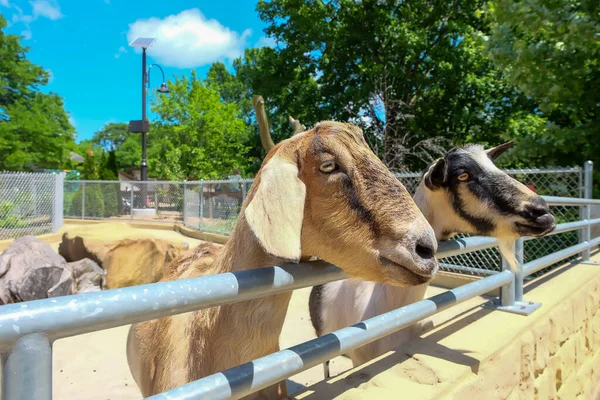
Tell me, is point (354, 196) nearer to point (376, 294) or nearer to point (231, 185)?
point (376, 294)

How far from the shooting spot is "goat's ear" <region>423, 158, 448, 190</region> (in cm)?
293

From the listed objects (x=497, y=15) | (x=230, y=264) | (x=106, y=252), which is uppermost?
(x=497, y=15)

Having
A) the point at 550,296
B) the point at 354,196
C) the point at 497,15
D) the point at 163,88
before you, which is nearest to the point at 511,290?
the point at 550,296

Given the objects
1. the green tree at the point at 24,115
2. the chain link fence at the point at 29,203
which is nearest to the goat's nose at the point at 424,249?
the chain link fence at the point at 29,203

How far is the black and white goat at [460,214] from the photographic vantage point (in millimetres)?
2619

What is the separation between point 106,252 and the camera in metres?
8.02

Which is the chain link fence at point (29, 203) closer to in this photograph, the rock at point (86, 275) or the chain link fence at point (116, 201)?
the chain link fence at point (116, 201)

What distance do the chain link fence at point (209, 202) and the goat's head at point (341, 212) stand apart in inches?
205

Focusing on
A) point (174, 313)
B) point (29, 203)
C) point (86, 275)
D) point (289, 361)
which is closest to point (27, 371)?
point (174, 313)

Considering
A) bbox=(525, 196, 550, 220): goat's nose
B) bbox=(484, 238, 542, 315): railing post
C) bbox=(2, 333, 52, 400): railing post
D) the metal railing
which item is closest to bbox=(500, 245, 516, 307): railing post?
bbox=(484, 238, 542, 315): railing post

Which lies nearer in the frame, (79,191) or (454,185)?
(454,185)

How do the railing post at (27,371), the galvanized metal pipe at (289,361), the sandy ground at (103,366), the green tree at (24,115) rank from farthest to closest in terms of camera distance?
the green tree at (24,115) → the sandy ground at (103,366) → the galvanized metal pipe at (289,361) → the railing post at (27,371)

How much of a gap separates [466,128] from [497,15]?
729 cm

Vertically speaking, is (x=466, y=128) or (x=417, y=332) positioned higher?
(x=466, y=128)
